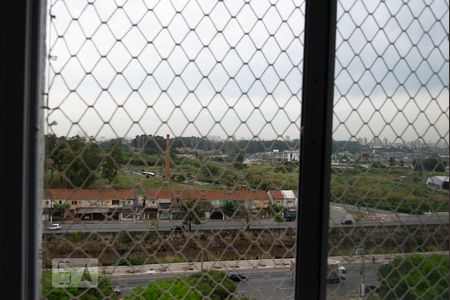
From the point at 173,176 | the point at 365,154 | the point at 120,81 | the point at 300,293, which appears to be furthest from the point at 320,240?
the point at 120,81

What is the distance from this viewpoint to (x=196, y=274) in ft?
3.81

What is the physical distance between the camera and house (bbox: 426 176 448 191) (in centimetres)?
140

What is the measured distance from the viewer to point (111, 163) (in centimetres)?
110

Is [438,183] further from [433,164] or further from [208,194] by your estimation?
[208,194]

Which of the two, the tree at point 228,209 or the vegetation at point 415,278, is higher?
the tree at point 228,209

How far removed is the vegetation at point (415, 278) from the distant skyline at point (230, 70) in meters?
0.35

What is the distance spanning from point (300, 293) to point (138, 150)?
541 millimetres

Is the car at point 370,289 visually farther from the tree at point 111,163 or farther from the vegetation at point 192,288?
the tree at point 111,163

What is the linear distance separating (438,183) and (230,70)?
716mm

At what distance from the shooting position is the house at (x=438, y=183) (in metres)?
1.40

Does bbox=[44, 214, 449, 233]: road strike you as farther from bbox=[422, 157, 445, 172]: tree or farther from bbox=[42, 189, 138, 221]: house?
bbox=[422, 157, 445, 172]: tree

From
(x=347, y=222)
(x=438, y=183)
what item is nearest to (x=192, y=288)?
(x=347, y=222)

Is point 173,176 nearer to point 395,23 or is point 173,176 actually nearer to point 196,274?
point 196,274

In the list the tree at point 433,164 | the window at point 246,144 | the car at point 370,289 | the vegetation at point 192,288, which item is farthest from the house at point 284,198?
the tree at point 433,164
